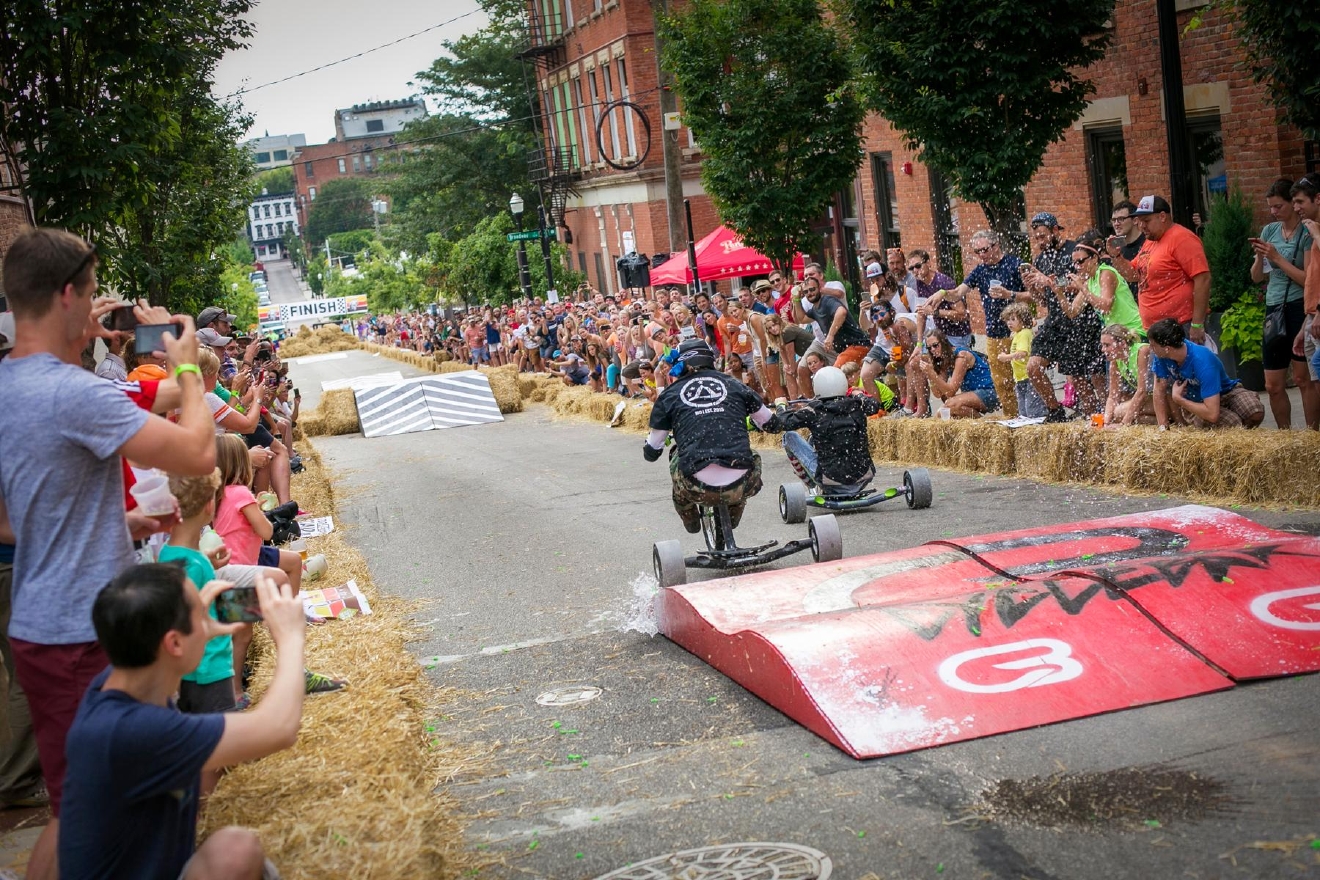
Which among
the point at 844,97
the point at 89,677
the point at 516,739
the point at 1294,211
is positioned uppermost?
the point at 844,97

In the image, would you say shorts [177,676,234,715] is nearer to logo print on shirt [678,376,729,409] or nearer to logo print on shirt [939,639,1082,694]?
logo print on shirt [939,639,1082,694]

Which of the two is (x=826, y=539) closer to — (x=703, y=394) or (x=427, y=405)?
(x=703, y=394)

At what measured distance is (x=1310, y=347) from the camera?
10.3m

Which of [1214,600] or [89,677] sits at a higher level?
[89,677]

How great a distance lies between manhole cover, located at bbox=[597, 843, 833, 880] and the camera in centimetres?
479

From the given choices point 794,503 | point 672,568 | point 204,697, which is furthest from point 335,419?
point 204,697

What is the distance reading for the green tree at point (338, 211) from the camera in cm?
18938

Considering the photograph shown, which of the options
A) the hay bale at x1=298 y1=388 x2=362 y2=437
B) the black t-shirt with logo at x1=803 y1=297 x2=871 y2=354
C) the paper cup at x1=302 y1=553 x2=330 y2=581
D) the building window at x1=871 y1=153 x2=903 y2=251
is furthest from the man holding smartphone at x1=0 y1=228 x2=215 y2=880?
the building window at x1=871 y1=153 x2=903 y2=251

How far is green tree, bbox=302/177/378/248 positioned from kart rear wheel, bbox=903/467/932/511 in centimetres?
18440

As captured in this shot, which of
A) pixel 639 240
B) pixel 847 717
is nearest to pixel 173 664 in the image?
pixel 847 717

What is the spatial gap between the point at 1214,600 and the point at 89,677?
488cm

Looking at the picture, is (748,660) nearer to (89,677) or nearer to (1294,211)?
(89,677)

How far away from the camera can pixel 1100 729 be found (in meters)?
5.79

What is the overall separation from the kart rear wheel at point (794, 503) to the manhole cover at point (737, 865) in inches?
269
